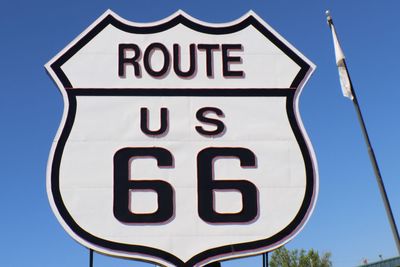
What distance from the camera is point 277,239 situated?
614cm

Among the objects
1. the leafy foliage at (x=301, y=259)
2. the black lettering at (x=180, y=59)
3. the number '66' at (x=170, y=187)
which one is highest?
the leafy foliage at (x=301, y=259)

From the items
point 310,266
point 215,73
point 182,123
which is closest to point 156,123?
point 182,123

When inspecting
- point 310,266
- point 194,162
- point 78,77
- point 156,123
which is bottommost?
point 194,162

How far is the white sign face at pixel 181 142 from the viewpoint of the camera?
607 centimetres

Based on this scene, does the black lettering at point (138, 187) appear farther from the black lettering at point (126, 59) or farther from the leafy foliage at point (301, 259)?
the leafy foliage at point (301, 259)

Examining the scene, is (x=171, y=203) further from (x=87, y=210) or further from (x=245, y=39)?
(x=245, y=39)

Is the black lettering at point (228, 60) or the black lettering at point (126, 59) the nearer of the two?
the black lettering at point (126, 59)

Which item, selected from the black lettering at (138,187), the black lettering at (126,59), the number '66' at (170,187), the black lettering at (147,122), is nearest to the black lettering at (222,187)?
the number '66' at (170,187)

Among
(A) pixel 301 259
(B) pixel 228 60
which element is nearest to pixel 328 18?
(B) pixel 228 60

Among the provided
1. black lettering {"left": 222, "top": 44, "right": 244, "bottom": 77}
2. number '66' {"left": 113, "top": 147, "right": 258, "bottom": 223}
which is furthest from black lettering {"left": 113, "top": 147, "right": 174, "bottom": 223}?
black lettering {"left": 222, "top": 44, "right": 244, "bottom": 77}

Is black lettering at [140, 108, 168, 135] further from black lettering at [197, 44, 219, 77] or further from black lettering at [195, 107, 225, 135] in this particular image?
black lettering at [197, 44, 219, 77]

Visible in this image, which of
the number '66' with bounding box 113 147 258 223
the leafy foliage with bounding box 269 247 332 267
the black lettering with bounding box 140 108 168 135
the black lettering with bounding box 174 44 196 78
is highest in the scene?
the leafy foliage with bounding box 269 247 332 267

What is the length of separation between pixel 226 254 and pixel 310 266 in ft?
157

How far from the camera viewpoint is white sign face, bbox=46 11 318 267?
19.9 ft
